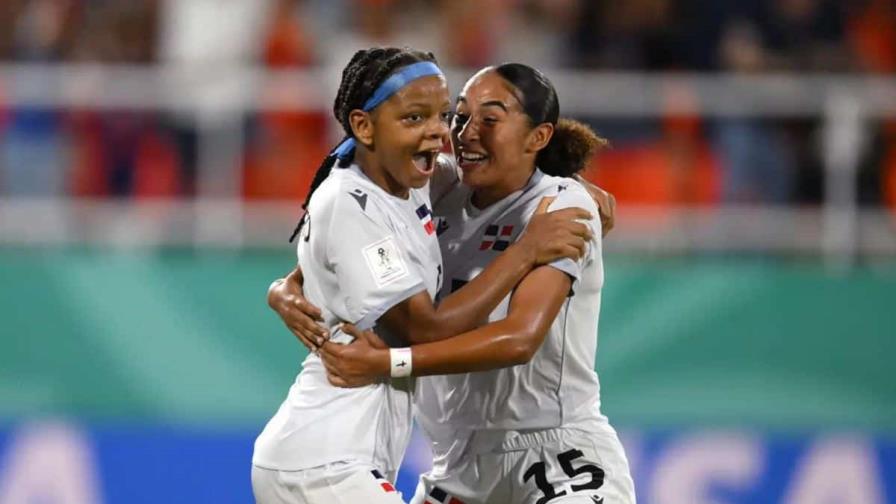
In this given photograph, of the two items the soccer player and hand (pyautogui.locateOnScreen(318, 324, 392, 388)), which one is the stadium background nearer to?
the soccer player

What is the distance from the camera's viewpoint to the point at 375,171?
4.87 m

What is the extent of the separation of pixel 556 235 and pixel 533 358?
1.56ft

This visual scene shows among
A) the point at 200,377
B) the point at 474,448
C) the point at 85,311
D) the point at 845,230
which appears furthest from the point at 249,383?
the point at 474,448

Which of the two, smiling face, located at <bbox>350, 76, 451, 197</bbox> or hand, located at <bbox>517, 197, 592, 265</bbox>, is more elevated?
smiling face, located at <bbox>350, 76, 451, 197</bbox>

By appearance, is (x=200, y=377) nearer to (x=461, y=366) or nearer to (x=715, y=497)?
(x=715, y=497)

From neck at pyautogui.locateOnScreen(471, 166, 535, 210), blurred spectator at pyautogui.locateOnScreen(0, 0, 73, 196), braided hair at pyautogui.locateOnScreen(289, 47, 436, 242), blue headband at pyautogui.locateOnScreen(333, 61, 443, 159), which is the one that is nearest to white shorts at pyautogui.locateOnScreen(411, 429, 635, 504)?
neck at pyautogui.locateOnScreen(471, 166, 535, 210)

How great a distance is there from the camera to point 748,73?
963 centimetres

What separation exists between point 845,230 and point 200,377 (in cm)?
367

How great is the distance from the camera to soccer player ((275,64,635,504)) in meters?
5.18

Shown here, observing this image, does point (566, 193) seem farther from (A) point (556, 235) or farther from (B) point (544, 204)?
(A) point (556, 235)

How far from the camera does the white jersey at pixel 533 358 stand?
5215mm

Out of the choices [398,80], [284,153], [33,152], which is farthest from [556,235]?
[33,152]

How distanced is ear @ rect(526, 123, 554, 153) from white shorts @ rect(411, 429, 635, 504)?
2.88 feet

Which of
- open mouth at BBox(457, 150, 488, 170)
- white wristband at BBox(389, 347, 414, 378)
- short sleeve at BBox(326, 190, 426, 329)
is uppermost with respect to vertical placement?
open mouth at BBox(457, 150, 488, 170)
